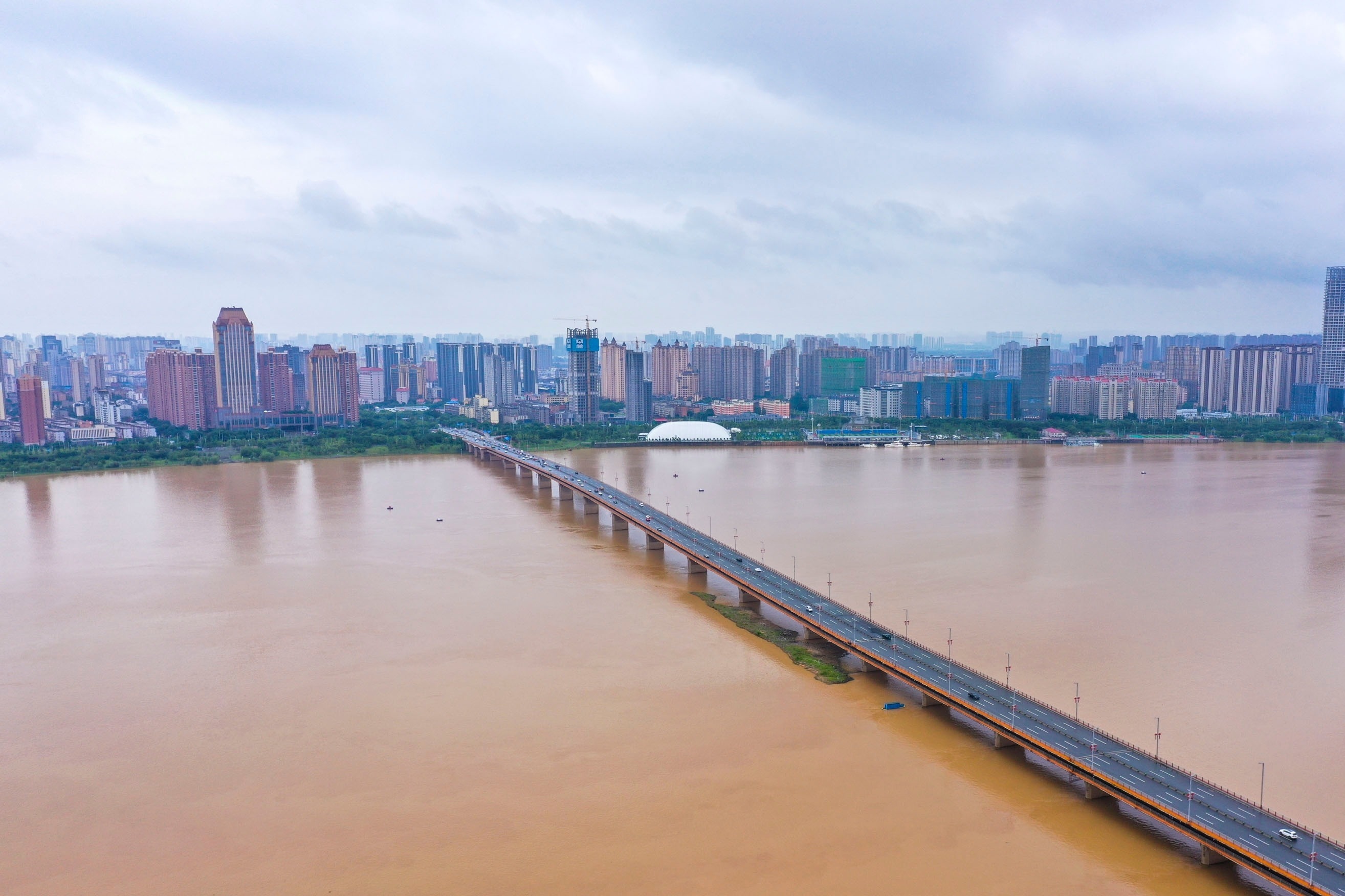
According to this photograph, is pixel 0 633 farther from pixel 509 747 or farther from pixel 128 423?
pixel 128 423

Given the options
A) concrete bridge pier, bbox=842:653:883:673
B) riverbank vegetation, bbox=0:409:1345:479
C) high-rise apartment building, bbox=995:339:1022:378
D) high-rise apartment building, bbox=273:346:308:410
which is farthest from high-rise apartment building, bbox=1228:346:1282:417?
high-rise apartment building, bbox=273:346:308:410

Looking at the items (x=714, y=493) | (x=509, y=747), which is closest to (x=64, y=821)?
(x=509, y=747)

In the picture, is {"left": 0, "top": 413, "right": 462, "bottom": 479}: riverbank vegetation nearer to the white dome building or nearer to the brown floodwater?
the white dome building

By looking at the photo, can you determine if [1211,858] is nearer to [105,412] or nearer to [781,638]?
[781,638]

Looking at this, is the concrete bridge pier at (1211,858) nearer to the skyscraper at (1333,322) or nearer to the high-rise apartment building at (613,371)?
the high-rise apartment building at (613,371)

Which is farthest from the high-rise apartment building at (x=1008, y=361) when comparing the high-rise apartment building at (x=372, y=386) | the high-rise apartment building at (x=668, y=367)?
the high-rise apartment building at (x=372, y=386)

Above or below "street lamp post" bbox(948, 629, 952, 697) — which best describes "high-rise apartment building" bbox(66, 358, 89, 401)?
above
